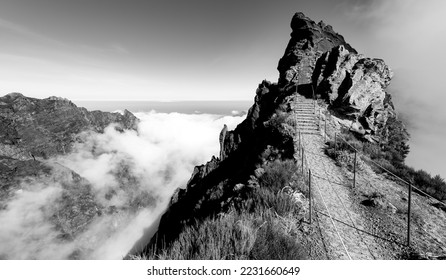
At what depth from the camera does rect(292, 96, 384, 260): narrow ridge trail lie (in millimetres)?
4820

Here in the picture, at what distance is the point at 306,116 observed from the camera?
60.4ft

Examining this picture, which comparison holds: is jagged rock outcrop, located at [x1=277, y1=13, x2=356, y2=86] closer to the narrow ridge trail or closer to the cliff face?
the cliff face

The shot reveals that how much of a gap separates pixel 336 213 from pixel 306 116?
13.4m

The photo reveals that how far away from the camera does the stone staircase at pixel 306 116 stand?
16.1m

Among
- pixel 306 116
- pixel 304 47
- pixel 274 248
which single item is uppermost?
pixel 304 47

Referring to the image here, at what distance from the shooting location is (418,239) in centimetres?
527

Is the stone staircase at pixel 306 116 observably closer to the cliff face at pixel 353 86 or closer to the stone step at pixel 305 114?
the stone step at pixel 305 114

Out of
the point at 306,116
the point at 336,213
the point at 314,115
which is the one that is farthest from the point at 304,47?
the point at 336,213

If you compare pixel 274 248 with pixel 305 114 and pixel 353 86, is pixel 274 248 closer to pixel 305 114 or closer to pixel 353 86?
pixel 305 114

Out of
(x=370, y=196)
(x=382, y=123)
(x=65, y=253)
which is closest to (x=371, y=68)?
(x=382, y=123)

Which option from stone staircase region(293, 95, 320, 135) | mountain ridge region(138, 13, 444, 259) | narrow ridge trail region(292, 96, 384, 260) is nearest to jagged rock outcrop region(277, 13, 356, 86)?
mountain ridge region(138, 13, 444, 259)

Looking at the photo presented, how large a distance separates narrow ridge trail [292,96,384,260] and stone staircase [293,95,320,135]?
3661mm
